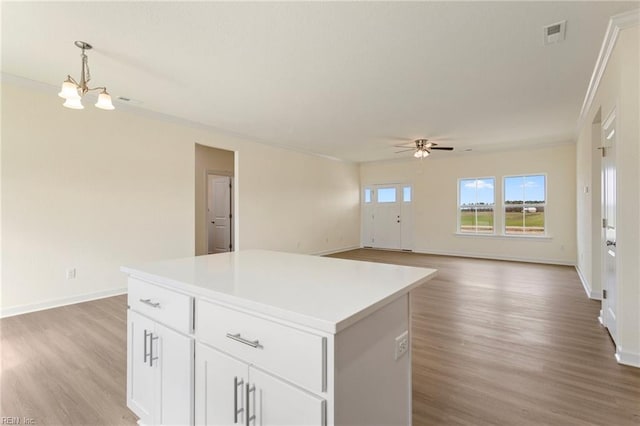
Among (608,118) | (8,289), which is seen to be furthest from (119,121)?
(608,118)

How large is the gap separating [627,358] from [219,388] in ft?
9.92

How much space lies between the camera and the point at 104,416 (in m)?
1.77

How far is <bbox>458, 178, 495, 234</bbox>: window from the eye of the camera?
7376mm

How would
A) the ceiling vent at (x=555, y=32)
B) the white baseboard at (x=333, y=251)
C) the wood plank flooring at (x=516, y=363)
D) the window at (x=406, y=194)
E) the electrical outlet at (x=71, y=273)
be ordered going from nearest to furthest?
the wood plank flooring at (x=516, y=363) < the ceiling vent at (x=555, y=32) < the electrical outlet at (x=71, y=273) < the white baseboard at (x=333, y=251) < the window at (x=406, y=194)

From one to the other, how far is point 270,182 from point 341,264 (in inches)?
195

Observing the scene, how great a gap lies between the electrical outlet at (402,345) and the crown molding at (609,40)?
291 centimetres

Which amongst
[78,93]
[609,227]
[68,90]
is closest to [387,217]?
[609,227]

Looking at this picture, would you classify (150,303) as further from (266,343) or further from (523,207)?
(523,207)

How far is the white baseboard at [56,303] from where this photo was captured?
3.36 m

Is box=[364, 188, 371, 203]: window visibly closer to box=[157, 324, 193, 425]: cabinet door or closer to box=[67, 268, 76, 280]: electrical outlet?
box=[67, 268, 76, 280]: electrical outlet

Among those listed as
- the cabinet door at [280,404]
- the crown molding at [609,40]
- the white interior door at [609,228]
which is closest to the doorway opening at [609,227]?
the white interior door at [609,228]

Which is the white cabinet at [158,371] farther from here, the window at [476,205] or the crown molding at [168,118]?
the window at [476,205]

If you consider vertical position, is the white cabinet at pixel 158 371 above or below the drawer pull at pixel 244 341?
below

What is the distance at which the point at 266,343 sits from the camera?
3.52 ft
